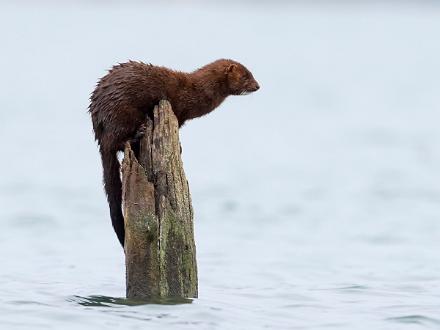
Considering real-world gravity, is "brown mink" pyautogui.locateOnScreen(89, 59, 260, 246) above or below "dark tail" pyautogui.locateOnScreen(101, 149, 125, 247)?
above

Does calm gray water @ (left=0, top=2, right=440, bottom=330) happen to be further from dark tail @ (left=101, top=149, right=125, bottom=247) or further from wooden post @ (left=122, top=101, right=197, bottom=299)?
dark tail @ (left=101, top=149, right=125, bottom=247)

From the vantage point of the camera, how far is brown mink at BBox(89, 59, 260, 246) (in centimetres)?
1106

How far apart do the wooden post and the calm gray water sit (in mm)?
305

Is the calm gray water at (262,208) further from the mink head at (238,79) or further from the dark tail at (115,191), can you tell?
the mink head at (238,79)

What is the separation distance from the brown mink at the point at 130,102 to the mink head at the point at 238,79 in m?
0.21

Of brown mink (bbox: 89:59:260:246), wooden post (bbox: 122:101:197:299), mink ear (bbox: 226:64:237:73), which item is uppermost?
mink ear (bbox: 226:64:237:73)

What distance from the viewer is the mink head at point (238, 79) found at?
12008 mm

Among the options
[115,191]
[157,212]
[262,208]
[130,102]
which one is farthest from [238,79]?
[262,208]

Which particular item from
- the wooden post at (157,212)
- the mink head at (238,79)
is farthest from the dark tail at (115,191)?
the mink head at (238,79)

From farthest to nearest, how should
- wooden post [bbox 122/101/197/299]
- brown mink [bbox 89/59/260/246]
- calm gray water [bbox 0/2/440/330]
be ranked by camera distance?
calm gray water [bbox 0/2/440/330] < brown mink [bbox 89/59/260/246] < wooden post [bbox 122/101/197/299]

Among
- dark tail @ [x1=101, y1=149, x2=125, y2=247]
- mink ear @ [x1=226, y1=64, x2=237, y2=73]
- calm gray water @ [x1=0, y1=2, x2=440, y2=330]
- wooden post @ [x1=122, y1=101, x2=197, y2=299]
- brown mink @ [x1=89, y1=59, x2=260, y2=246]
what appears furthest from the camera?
calm gray water @ [x1=0, y1=2, x2=440, y2=330]

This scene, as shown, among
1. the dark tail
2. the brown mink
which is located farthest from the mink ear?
the dark tail

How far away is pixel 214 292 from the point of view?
529 inches

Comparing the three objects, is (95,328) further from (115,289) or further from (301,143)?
(301,143)
